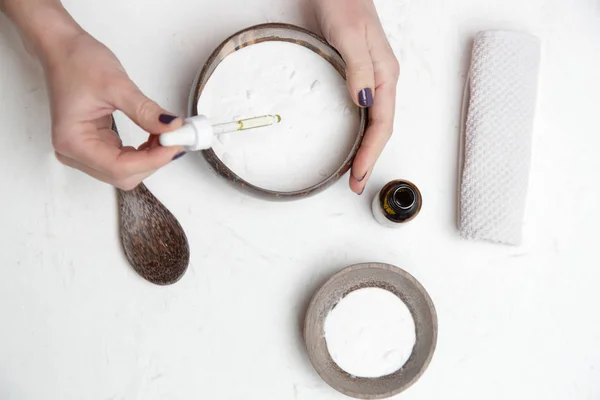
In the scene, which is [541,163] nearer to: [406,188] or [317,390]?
[406,188]

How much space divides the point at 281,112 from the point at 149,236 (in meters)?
0.24

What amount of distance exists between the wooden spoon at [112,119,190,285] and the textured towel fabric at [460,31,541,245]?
0.41 metres

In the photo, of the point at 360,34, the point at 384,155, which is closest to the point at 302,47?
the point at 360,34

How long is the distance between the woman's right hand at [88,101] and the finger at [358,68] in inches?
10.1

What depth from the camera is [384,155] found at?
92cm

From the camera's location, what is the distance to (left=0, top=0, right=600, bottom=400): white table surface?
0.84 metres

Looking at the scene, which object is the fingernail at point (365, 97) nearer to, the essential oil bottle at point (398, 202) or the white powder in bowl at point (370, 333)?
the essential oil bottle at point (398, 202)

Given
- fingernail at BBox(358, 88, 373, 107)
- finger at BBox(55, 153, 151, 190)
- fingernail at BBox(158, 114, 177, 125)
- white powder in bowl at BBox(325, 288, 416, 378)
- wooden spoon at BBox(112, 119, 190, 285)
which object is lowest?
white powder in bowl at BBox(325, 288, 416, 378)

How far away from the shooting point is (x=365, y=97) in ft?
2.66

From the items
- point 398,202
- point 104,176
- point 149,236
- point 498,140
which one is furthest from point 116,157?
point 498,140

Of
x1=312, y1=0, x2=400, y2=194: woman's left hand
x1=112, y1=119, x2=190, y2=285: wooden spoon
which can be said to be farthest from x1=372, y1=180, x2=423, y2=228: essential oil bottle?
x1=112, y1=119, x2=190, y2=285: wooden spoon

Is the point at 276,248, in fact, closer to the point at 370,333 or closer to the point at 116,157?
the point at 370,333

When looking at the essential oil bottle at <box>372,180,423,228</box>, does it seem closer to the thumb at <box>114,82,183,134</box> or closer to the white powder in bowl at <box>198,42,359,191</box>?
the white powder in bowl at <box>198,42,359,191</box>

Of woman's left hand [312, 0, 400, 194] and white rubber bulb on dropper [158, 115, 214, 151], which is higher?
woman's left hand [312, 0, 400, 194]
